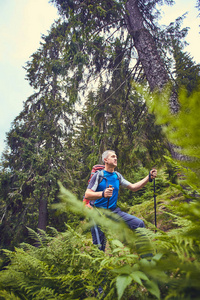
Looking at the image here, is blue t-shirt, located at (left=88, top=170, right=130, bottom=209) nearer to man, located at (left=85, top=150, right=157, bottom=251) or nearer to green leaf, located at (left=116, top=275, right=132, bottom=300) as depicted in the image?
man, located at (left=85, top=150, right=157, bottom=251)

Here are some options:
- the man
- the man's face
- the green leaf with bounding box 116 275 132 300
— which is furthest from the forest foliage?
the man's face

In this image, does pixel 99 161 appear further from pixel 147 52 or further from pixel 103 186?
pixel 147 52

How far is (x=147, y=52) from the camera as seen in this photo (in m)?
4.66

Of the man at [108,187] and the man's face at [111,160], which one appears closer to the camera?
the man at [108,187]

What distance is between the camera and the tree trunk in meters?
4.27

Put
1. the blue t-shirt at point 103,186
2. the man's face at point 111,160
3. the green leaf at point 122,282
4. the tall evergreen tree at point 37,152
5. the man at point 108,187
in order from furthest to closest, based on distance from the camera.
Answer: the tall evergreen tree at point 37,152 → the man's face at point 111,160 → the blue t-shirt at point 103,186 → the man at point 108,187 → the green leaf at point 122,282

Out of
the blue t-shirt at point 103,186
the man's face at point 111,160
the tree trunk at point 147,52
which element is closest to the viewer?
the blue t-shirt at point 103,186

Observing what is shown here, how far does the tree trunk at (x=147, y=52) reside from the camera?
14.0 ft

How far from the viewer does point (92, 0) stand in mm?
5605

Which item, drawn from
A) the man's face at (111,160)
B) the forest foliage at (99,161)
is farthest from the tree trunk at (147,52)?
the man's face at (111,160)

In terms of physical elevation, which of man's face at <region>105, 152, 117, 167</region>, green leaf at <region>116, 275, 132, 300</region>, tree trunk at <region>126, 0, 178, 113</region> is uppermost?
tree trunk at <region>126, 0, 178, 113</region>

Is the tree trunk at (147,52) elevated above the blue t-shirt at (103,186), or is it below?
above

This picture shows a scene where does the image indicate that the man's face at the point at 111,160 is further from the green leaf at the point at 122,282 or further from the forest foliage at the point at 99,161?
the green leaf at the point at 122,282

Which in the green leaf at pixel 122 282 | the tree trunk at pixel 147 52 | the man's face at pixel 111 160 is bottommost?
the green leaf at pixel 122 282
